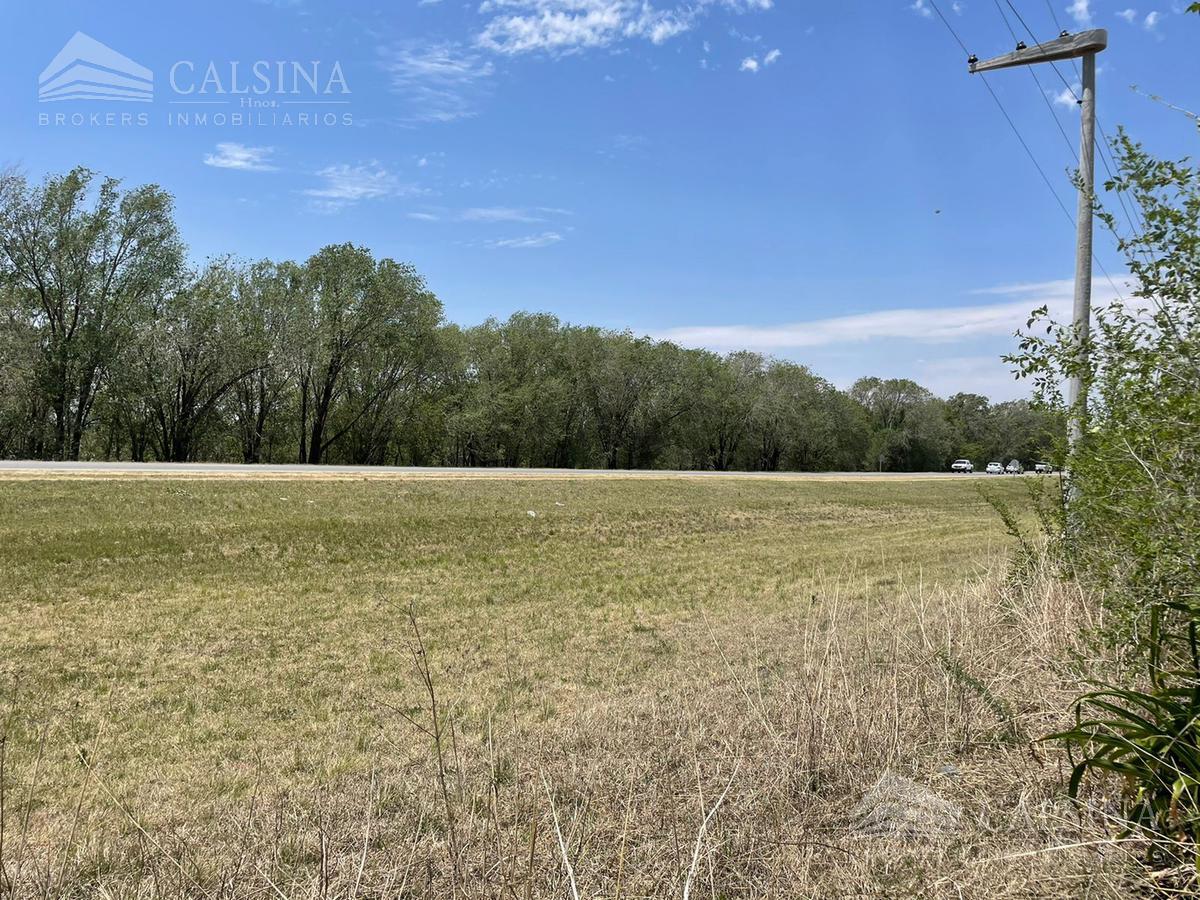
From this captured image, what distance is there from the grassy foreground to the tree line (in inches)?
746

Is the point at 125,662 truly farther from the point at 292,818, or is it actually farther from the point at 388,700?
the point at 292,818

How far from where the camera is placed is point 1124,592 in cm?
385

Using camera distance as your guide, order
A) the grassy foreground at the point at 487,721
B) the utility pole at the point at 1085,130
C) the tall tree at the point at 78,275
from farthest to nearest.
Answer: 1. the tall tree at the point at 78,275
2. the utility pole at the point at 1085,130
3. the grassy foreground at the point at 487,721

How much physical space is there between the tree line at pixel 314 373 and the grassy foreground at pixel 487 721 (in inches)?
746

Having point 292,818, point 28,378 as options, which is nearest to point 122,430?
point 28,378

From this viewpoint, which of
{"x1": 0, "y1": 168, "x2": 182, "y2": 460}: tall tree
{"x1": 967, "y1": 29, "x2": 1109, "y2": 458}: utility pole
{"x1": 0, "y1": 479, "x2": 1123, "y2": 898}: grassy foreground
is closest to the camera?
{"x1": 0, "y1": 479, "x2": 1123, "y2": 898}: grassy foreground

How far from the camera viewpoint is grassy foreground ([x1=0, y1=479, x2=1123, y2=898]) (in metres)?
3.03

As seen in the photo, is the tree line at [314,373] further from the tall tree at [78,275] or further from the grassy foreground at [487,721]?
the grassy foreground at [487,721]

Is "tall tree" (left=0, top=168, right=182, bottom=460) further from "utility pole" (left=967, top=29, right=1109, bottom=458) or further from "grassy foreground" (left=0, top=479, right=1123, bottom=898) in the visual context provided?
"utility pole" (left=967, top=29, right=1109, bottom=458)

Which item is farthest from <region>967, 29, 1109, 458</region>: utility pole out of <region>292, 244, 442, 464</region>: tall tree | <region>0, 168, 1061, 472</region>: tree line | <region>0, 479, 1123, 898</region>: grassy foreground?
<region>292, 244, 442, 464</region>: tall tree

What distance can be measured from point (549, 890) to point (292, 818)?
5.42 ft

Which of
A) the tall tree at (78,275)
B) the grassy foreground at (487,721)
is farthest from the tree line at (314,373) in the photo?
the grassy foreground at (487,721)

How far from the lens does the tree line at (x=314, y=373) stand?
1357 inches

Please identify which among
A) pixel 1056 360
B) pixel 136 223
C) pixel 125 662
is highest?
pixel 136 223
